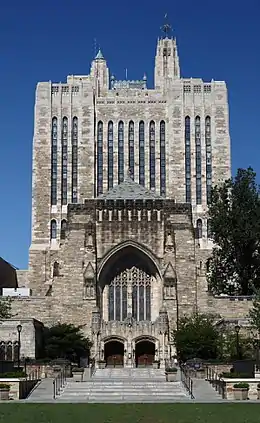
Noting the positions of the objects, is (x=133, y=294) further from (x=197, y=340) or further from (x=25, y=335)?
(x=25, y=335)

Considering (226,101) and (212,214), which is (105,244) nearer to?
(212,214)

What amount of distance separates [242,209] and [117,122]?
2843 cm

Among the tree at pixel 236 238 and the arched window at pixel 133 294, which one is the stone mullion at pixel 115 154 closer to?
the tree at pixel 236 238

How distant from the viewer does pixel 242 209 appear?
63.4m

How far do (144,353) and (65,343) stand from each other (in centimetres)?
659

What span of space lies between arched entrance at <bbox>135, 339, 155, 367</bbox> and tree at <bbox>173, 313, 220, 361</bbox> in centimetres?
299

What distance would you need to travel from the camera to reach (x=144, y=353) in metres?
55.1

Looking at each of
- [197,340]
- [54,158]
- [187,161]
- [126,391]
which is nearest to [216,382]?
[126,391]

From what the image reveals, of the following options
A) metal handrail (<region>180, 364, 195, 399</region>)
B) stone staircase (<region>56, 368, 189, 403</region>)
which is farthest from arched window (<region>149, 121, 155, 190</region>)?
stone staircase (<region>56, 368, 189, 403</region>)

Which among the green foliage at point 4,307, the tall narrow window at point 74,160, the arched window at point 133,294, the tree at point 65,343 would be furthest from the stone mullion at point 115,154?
the green foliage at point 4,307

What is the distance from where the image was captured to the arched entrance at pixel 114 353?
179 ft

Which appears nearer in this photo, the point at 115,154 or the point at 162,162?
the point at 162,162

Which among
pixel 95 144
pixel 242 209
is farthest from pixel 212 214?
pixel 95 144

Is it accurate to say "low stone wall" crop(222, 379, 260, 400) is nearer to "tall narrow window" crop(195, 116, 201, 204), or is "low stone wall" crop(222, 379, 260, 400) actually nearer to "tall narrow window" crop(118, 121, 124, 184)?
"tall narrow window" crop(195, 116, 201, 204)
